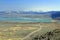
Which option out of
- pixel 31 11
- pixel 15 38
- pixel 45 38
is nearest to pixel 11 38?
pixel 15 38

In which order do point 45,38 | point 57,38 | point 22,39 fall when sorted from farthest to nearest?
1. point 22,39
2. point 45,38
3. point 57,38

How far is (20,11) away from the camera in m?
189

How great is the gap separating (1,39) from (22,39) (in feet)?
13.7

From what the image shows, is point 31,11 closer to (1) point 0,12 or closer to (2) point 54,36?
(1) point 0,12

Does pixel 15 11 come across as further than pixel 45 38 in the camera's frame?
Yes

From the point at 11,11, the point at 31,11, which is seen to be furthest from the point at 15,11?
the point at 31,11

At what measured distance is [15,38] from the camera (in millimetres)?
45000

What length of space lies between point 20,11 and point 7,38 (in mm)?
143804

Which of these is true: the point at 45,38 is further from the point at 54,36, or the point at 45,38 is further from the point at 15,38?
the point at 15,38

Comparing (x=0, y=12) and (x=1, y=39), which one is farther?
(x=0, y=12)

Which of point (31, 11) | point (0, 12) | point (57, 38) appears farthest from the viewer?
point (31, 11)

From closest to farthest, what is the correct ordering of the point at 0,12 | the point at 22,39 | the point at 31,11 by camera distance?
1. the point at 22,39
2. the point at 0,12
3. the point at 31,11

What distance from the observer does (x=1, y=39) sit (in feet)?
145

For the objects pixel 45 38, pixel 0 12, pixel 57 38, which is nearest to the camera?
pixel 57 38
